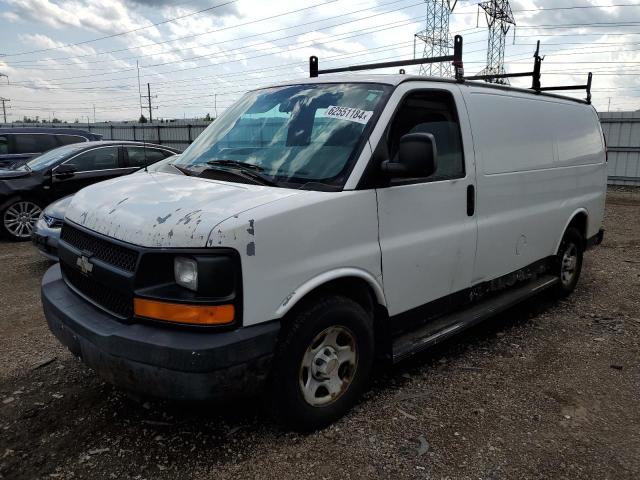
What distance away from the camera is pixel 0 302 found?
550cm

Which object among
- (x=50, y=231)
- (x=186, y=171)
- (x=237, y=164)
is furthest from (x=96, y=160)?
(x=237, y=164)

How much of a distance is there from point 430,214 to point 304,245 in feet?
3.70

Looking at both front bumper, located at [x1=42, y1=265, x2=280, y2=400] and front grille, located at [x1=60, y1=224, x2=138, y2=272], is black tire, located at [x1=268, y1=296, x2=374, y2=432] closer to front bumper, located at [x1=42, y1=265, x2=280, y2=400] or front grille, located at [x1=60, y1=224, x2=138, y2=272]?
front bumper, located at [x1=42, y1=265, x2=280, y2=400]

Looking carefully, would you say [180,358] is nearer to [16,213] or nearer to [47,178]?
[47,178]

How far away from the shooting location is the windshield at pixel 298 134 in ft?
10.1

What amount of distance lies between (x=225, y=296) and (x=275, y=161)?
1065mm

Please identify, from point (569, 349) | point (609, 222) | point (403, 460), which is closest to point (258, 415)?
point (403, 460)

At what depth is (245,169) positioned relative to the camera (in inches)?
127

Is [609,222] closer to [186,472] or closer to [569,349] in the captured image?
[569,349]

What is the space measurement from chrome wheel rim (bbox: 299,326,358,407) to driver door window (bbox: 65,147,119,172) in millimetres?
7375

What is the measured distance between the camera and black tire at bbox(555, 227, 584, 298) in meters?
5.44

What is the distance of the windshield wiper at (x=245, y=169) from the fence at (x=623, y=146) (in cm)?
1557

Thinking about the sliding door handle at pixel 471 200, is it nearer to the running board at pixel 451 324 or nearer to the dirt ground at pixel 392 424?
the running board at pixel 451 324

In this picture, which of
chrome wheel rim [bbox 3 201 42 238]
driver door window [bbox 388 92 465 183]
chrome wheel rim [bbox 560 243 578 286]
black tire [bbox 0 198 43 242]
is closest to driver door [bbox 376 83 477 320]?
driver door window [bbox 388 92 465 183]
